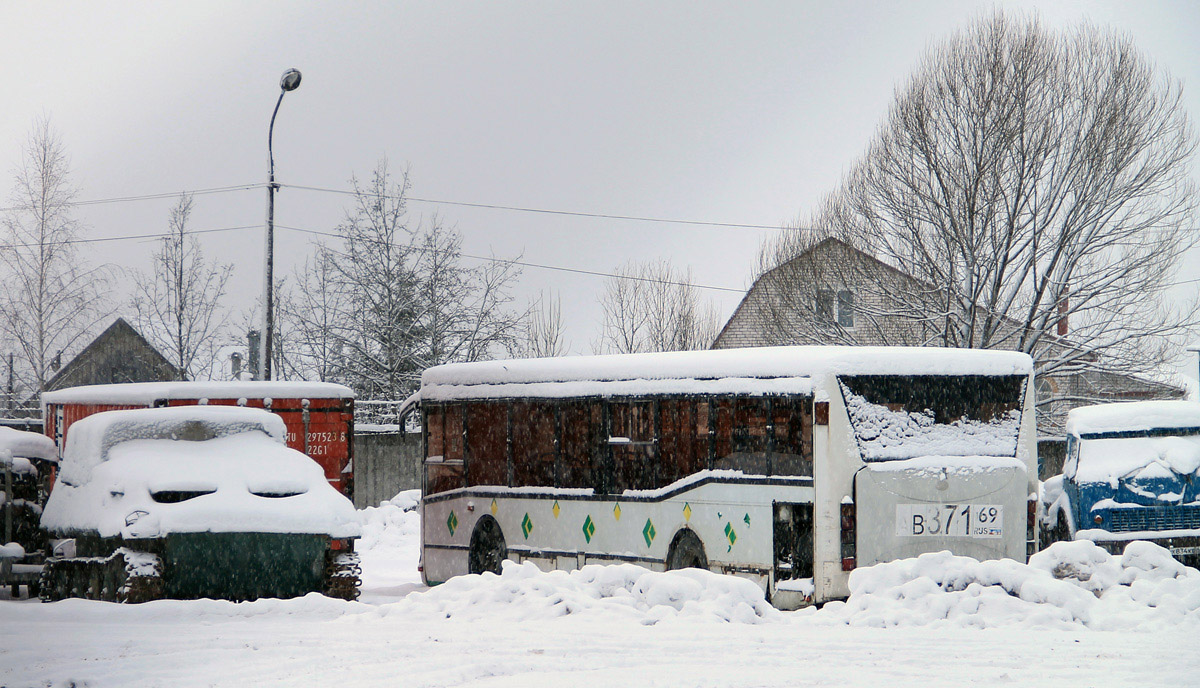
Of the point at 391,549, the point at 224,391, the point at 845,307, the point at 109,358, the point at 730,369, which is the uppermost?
the point at 109,358

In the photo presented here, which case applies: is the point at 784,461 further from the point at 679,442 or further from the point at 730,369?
the point at 679,442

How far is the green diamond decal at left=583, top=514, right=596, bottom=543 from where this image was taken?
45.5 feet

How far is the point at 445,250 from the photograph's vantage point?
117 feet

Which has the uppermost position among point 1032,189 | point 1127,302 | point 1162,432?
point 1032,189

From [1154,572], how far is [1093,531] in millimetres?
3755

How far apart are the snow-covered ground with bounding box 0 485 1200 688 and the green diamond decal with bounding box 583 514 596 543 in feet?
7.81

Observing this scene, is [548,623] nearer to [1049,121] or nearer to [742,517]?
[742,517]

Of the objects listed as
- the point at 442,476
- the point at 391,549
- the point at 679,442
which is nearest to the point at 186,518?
the point at 679,442

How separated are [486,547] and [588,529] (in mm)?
1901

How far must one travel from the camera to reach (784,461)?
1204 cm

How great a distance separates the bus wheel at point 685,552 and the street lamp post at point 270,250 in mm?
12166

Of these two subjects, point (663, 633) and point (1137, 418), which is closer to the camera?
point (663, 633)

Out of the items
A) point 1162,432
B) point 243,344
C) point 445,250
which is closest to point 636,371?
point 1162,432

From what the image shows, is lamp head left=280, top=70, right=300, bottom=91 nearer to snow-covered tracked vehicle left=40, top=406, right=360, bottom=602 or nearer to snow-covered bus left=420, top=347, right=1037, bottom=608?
snow-covered bus left=420, top=347, right=1037, bottom=608
